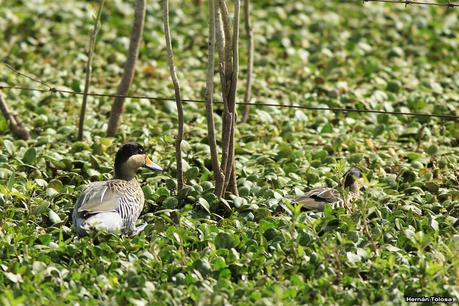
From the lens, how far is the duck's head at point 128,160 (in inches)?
355

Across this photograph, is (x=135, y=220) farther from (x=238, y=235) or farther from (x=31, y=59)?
(x=31, y=59)

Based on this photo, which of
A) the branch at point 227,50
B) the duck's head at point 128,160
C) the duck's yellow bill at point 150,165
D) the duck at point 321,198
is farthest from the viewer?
the duck's yellow bill at point 150,165

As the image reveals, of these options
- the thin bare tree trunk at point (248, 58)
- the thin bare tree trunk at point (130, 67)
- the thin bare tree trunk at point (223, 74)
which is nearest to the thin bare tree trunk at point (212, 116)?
the thin bare tree trunk at point (223, 74)

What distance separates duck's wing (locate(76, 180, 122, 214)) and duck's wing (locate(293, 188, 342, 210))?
4.80ft

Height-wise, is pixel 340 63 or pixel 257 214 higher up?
pixel 340 63

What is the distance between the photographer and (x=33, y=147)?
994cm

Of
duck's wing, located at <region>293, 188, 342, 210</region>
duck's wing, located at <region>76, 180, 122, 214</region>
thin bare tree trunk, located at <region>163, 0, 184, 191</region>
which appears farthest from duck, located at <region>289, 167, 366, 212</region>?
duck's wing, located at <region>76, 180, 122, 214</region>

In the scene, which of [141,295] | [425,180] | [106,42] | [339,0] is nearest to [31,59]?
[106,42]

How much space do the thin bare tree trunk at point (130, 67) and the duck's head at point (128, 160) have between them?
1.36 m

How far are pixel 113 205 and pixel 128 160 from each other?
983mm

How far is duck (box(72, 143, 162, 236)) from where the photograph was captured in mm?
7898

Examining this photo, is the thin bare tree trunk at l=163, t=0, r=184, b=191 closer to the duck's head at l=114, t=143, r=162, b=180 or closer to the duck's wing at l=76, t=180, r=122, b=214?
the duck's head at l=114, t=143, r=162, b=180

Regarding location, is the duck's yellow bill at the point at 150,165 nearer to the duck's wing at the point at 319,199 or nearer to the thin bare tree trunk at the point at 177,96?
the thin bare tree trunk at the point at 177,96

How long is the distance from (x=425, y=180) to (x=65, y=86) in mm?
4699
